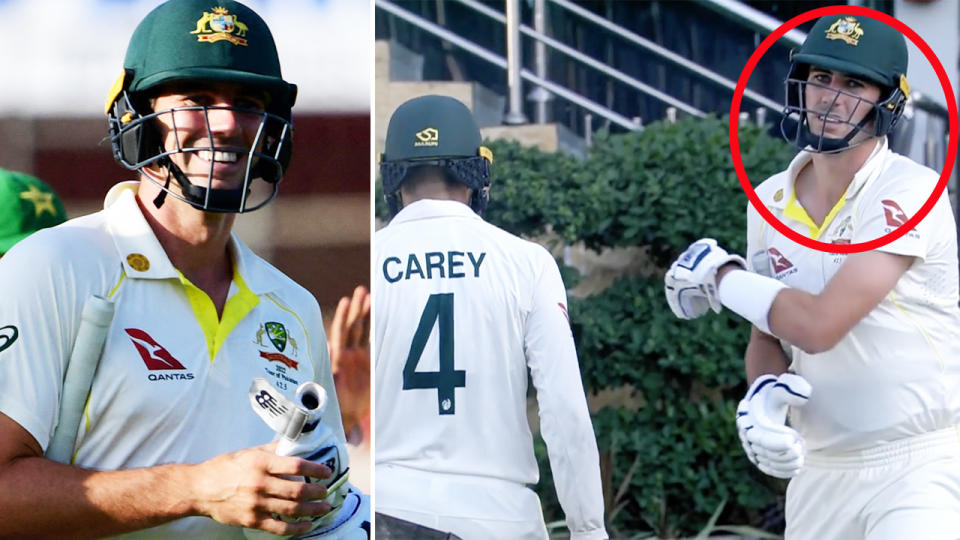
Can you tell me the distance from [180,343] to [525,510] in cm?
108

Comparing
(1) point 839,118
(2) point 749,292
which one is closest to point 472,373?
(2) point 749,292

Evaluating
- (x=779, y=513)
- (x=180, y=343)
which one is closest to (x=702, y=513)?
(x=779, y=513)

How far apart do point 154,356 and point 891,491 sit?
1.82m

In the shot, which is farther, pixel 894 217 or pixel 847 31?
pixel 847 31

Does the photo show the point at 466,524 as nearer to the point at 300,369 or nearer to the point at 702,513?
the point at 300,369

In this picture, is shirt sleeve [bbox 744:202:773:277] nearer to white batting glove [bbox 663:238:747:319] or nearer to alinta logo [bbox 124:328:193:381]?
white batting glove [bbox 663:238:747:319]

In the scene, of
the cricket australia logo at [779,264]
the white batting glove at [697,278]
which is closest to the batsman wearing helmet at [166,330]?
the white batting glove at [697,278]

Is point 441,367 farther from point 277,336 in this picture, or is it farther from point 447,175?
point 277,336

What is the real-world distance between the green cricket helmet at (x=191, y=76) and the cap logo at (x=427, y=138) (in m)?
0.71

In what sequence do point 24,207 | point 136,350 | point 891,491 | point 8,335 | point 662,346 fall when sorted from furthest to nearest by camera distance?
point 662,346 → point 891,491 → point 24,207 → point 136,350 → point 8,335

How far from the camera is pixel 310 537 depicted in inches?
123

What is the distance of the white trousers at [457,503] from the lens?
11.8 ft

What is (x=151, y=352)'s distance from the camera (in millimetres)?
2986

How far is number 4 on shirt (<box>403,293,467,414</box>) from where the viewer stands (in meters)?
3.69
